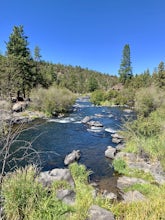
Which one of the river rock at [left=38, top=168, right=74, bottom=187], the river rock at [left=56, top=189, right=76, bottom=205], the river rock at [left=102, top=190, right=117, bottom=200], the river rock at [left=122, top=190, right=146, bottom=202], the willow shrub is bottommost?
the river rock at [left=102, top=190, right=117, bottom=200]

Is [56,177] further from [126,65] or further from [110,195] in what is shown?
[126,65]

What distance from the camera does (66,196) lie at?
6.12m

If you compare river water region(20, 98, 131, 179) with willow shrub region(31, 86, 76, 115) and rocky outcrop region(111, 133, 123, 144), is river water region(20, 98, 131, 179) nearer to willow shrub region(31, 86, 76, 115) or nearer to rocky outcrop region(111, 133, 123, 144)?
rocky outcrop region(111, 133, 123, 144)

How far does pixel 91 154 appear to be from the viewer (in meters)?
12.8

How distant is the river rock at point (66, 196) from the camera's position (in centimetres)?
584

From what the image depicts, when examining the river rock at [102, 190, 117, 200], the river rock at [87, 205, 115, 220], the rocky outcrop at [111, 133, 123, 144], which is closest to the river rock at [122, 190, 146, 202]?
the river rock at [102, 190, 117, 200]

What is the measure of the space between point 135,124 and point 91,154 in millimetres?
3479

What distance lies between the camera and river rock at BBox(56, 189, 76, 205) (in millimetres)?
5844

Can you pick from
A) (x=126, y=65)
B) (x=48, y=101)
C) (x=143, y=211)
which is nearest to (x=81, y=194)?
(x=143, y=211)

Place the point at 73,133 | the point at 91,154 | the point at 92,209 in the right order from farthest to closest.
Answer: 1. the point at 73,133
2. the point at 91,154
3. the point at 92,209

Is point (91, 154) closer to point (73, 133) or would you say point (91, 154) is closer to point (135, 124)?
point (135, 124)

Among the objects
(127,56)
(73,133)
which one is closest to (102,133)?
(73,133)

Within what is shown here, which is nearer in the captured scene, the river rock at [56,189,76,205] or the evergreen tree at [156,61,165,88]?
the river rock at [56,189,76,205]

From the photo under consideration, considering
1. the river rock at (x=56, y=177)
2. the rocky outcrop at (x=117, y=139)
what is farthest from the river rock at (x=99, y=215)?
the rocky outcrop at (x=117, y=139)
